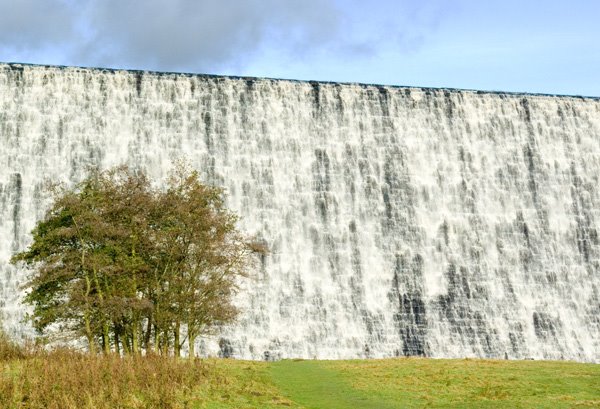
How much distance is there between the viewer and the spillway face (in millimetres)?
48531

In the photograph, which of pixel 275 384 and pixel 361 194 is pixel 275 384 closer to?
pixel 275 384

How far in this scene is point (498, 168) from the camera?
5562 cm

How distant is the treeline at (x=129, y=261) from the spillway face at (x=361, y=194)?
9.88m

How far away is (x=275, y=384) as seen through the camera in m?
32.9

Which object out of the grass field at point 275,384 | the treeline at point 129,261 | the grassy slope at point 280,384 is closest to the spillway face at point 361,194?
the grassy slope at point 280,384

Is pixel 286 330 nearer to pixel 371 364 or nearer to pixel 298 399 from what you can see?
pixel 371 364

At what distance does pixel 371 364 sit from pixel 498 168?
59.7ft

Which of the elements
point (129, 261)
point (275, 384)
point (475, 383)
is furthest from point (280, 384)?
point (129, 261)

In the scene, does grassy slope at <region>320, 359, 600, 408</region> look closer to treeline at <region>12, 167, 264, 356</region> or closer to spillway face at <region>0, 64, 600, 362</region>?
treeline at <region>12, 167, 264, 356</region>

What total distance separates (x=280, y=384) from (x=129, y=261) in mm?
6272

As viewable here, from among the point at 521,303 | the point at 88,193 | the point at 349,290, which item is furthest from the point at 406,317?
the point at 88,193

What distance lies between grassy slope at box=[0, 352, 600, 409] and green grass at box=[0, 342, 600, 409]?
29 mm

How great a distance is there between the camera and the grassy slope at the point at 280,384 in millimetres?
24422

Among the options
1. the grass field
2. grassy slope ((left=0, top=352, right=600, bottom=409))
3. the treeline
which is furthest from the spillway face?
the treeline
